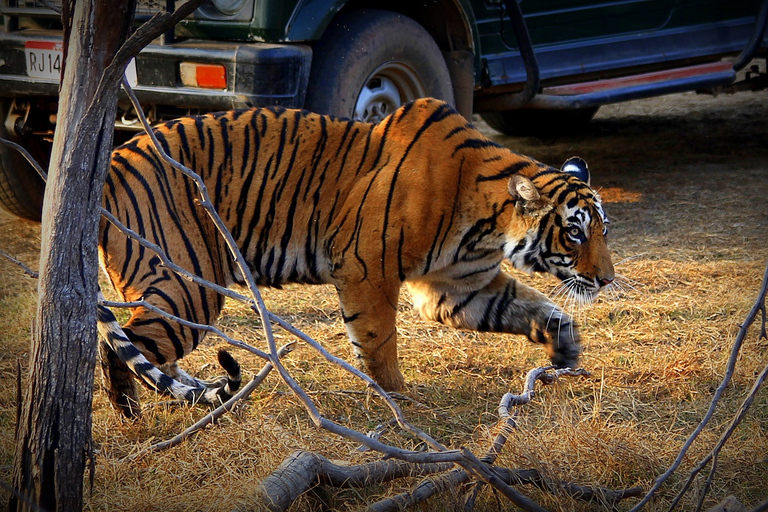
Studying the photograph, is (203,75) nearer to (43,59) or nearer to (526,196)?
(43,59)

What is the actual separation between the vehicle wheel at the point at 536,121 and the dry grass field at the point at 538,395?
8.92 ft

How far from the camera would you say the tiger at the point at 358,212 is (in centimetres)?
334

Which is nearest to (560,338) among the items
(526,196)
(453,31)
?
(526,196)

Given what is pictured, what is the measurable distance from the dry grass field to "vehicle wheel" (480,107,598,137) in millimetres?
2718

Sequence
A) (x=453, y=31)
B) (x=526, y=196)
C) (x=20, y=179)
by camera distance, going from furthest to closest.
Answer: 1. (x=453, y=31)
2. (x=20, y=179)
3. (x=526, y=196)

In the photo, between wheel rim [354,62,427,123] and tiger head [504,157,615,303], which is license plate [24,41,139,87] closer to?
wheel rim [354,62,427,123]

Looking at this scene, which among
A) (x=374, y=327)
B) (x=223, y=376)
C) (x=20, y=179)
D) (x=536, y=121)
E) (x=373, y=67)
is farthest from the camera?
(x=536, y=121)

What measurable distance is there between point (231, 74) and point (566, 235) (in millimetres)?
1884

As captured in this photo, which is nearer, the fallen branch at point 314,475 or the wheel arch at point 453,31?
the fallen branch at point 314,475

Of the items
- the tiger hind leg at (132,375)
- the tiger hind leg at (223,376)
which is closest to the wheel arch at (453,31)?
the tiger hind leg at (223,376)

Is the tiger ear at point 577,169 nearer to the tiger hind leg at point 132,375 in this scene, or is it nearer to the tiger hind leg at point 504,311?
the tiger hind leg at point 504,311

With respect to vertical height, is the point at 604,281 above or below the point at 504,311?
Result: above

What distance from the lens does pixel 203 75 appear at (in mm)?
4344

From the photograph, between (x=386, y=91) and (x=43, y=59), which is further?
(x=386, y=91)
